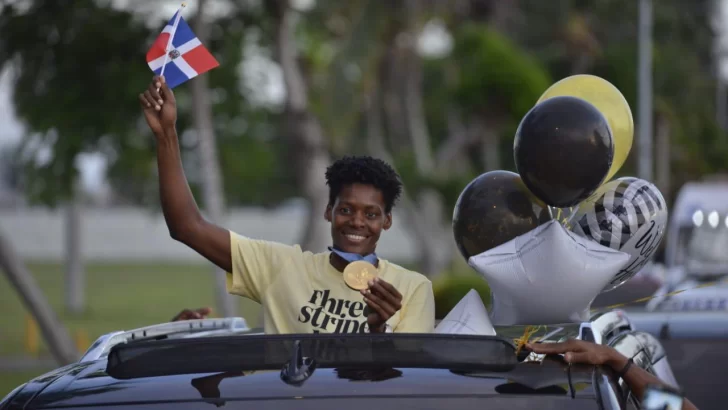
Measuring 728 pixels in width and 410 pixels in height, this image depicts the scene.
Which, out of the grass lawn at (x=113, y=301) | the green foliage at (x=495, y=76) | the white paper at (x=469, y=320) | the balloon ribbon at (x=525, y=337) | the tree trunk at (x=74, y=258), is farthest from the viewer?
the tree trunk at (x=74, y=258)

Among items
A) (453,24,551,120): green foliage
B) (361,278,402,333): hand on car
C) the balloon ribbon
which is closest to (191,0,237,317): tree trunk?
(453,24,551,120): green foliage

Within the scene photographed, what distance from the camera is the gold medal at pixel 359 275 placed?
3.53 meters

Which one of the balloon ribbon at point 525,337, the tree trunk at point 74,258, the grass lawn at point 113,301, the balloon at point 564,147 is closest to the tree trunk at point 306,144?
the grass lawn at point 113,301

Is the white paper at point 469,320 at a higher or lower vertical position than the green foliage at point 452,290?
higher

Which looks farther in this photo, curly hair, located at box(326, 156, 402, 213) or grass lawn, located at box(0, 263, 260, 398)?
grass lawn, located at box(0, 263, 260, 398)

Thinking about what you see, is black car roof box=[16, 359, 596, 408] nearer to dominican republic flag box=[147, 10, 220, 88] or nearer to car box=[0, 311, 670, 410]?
car box=[0, 311, 670, 410]

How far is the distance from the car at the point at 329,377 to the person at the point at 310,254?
75 cm

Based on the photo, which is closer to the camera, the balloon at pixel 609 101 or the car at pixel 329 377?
the car at pixel 329 377

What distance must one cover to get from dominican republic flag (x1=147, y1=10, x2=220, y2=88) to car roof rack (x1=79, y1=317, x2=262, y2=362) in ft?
2.73

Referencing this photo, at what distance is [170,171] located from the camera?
3.88 metres

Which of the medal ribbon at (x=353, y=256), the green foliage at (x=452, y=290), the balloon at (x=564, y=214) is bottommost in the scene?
the green foliage at (x=452, y=290)

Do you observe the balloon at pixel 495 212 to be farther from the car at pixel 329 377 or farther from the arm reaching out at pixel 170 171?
the car at pixel 329 377

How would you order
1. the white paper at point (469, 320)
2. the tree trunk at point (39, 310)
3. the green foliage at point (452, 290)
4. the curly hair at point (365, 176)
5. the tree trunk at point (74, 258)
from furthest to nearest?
1. the tree trunk at point (74, 258)
2. the green foliage at point (452, 290)
3. the tree trunk at point (39, 310)
4. the curly hair at point (365, 176)
5. the white paper at point (469, 320)

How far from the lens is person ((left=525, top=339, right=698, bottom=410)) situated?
9.86ft
